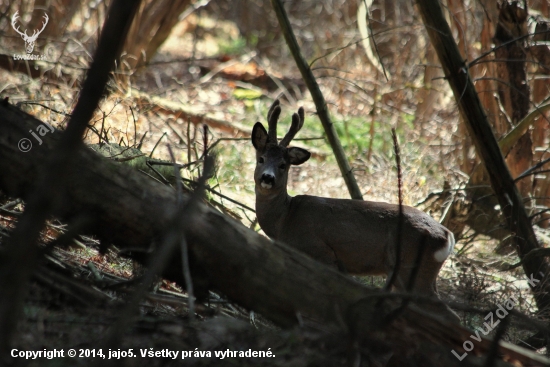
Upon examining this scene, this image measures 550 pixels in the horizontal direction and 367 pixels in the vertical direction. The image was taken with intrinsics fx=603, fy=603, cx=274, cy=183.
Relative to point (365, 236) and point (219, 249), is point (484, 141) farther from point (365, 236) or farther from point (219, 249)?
point (219, 249)

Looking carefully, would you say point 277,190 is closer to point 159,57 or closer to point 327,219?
point 327,219

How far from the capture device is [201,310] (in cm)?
318

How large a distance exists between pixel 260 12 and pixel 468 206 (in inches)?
453

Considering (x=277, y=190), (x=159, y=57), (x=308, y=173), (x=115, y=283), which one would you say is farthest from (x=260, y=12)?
(x=115, y=283)

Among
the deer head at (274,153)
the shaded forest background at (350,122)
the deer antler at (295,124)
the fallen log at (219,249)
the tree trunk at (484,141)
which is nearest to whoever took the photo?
the fallen log at (219,249)

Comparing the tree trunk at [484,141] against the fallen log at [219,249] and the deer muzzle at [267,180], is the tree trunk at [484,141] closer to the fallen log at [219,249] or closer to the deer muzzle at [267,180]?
the deer muzzle at [267,180]

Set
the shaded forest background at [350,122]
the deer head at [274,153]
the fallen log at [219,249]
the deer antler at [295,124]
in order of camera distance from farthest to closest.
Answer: the deer antler at [295,124]
the deer head at [274,153]
the shaded forest background at [350,122]
the fallen log at [219,249]

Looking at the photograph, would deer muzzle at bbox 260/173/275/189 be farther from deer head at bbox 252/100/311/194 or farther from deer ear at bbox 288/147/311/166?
deer ear at bbox 288/147/311/166

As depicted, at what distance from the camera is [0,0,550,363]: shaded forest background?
5066mm

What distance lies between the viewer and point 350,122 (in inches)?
432

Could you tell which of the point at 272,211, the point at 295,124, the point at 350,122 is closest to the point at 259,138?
the point at 295,124

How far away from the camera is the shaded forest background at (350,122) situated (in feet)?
16.6

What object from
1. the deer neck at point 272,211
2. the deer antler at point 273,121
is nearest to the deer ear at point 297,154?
the deer antler at point 273,121

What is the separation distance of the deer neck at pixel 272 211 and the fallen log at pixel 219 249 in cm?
221
